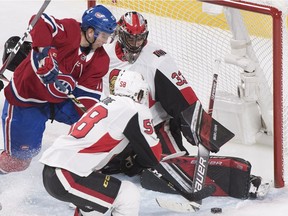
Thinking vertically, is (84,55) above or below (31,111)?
above

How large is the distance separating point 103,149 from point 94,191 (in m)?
0.17

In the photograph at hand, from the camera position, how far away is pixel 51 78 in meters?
4.21

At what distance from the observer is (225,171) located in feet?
14.5

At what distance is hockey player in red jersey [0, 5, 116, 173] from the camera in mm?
4230

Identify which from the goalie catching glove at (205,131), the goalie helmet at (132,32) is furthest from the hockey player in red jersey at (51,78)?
the goalie catching glove at (205,131)

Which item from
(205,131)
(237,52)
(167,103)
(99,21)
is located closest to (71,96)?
(99,21)

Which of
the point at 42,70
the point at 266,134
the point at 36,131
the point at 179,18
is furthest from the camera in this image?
the point at 179,18

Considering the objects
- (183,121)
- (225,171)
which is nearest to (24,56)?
(183,121)

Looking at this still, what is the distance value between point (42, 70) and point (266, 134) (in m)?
1.35

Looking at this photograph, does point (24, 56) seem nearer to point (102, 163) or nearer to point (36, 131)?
point (36, 131)

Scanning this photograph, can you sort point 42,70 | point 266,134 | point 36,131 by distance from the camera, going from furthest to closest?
1. point 266,134
2. point 36,131
3. point 42,70

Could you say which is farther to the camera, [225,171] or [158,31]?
[158,31]

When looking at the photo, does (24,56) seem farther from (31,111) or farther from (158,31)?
(158,31)

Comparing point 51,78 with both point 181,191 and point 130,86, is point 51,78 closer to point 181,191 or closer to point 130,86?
point 130,86
